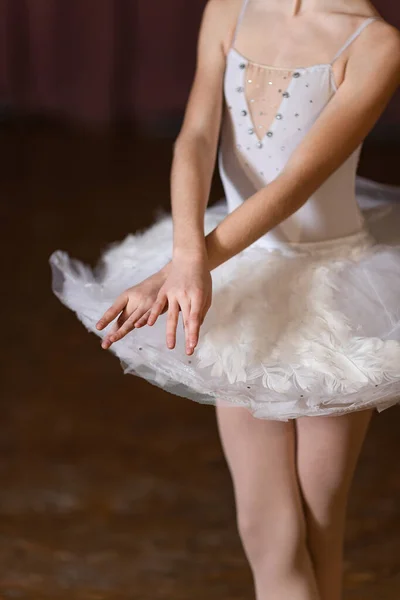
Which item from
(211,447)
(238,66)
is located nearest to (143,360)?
(238,66)

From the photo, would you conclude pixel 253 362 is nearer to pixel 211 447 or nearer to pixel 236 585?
pixel 236 585

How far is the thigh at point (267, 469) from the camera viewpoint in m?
1.31

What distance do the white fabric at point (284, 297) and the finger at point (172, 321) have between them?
94 millimetres

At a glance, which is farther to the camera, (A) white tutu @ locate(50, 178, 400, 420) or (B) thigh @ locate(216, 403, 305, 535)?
(B) thigh @ locate(216, 403, 305, 535)

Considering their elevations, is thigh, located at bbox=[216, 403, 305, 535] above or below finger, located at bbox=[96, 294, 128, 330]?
below

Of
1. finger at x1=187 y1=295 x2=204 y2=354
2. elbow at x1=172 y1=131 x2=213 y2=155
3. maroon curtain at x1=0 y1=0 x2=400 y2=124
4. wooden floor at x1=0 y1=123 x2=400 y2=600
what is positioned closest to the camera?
finger at x1=187 y1=295 x2=204 y2=354

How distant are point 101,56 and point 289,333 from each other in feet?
16.4

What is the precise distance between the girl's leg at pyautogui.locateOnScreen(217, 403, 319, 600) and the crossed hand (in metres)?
0.24

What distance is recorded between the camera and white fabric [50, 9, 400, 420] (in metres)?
1.18

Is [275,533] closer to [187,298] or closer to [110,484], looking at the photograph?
[187,298]

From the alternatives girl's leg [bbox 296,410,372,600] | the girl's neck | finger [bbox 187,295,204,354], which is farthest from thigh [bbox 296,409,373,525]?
the girl's neck

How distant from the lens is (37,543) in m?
2.06

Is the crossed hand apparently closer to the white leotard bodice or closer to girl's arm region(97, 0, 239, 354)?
girl's arm region(97, 0, 239, 354)

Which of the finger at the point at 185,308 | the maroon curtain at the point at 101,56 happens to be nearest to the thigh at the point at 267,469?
the finger at the point at 185,308
